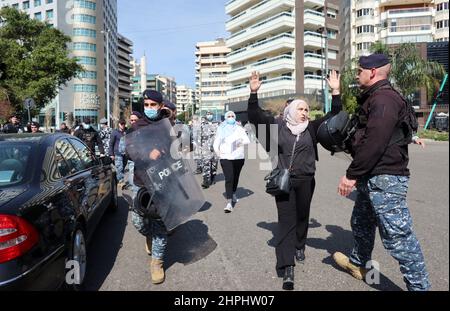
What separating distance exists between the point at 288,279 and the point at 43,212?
2.15 m

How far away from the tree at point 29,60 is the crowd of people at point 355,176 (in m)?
24.8

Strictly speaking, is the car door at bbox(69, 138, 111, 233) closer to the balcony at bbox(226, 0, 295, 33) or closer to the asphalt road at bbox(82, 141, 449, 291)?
the asphalt road at bbox(82, 141, 449, 291)

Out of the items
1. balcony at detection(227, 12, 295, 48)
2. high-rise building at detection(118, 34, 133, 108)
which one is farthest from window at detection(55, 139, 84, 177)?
high-rise building at detection(118, 34, 133, 108)

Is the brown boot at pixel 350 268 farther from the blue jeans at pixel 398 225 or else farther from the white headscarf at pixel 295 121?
the white headscarf at pixel 295 121

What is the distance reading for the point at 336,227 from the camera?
17.9ft

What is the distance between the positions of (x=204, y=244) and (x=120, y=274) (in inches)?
49.7

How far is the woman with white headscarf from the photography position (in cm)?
377

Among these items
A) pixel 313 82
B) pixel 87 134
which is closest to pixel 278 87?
pixel 313 82

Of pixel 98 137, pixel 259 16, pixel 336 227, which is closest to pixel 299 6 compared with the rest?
pixel 259 16

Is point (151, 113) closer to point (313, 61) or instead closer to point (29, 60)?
point (29, 60)

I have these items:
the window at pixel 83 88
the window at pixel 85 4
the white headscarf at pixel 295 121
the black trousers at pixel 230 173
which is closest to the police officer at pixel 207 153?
the black trousers at pixel 230 173

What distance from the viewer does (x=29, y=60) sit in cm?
2652

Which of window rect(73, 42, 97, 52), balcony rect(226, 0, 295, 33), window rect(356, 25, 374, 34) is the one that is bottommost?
window rect(356, 25, 374, 34)

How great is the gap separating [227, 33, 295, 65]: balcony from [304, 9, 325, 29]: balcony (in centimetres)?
340
